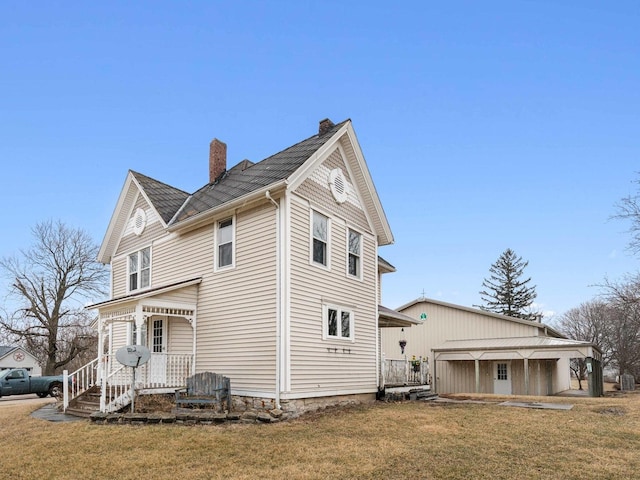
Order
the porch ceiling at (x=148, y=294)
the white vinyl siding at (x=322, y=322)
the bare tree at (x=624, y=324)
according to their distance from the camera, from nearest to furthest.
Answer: the white vinyl siding at (x=322, y=322) → the porch ceiling at (x=148, y=294) → the bare tree at (x=624, y=324)

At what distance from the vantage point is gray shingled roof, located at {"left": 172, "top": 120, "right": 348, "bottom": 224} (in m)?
13.8

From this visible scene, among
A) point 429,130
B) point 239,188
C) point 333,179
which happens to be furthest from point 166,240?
point 429,130

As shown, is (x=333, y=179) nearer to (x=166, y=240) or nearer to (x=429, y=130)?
(x=166, y=240)

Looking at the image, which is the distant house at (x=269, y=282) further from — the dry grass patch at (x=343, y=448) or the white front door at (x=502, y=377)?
the white front door at (x=502, y=377)

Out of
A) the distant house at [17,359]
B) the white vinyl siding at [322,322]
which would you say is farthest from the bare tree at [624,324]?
the distant house at [17,359]

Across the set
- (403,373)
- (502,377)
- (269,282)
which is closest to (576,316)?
(502,377)

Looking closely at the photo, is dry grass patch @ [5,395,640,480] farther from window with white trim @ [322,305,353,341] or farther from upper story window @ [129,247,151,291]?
upper story window @ [129,247,151,291]

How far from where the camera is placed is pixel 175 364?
14.2 metres

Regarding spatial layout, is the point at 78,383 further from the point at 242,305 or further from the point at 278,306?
the point at 278,306

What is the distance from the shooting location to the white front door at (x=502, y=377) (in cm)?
2698

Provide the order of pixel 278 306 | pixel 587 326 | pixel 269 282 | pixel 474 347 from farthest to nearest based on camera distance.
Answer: pixel 587 326 < pixel 474 347 < pixel 269 282 < pixel 278 306

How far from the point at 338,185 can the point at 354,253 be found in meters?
2.33

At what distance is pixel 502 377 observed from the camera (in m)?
27.3

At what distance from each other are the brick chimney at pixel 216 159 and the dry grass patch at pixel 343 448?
10472 mm
